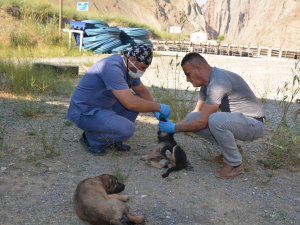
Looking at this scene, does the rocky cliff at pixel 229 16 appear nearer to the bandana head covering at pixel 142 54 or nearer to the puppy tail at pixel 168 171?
the bandana head covering at pixel 142 54

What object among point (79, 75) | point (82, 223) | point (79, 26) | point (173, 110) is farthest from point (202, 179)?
point (79, 26)

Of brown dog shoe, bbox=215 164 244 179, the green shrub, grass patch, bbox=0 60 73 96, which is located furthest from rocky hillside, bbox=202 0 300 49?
brown dog shoe, bbox=215 164 244 179

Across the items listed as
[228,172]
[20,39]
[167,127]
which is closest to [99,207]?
[167,127]

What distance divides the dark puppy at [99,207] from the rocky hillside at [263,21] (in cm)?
927

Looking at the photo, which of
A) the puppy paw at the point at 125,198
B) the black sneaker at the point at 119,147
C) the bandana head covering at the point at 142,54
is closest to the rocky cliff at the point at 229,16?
the bandana head covering at the point at 142,54

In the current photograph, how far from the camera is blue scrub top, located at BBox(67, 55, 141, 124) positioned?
357cm

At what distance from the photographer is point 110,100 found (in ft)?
12.6

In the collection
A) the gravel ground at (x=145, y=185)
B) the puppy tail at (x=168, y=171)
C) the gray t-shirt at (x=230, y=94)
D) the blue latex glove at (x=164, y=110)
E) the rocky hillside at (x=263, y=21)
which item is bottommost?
the gravel ground at (x=145, y=185)

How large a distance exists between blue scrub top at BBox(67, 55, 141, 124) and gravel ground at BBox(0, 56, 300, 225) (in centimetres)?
47

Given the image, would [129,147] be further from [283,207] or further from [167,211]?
[283,207]

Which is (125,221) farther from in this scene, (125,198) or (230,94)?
(230,94)

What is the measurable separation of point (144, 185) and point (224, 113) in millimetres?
986

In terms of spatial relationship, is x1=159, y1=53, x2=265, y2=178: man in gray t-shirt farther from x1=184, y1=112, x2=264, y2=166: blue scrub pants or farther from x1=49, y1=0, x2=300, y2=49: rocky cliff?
x1=49, y1=0, x2=300, y2=49: rocky cliff

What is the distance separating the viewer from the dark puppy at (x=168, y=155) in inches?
137
